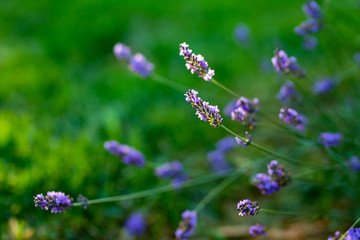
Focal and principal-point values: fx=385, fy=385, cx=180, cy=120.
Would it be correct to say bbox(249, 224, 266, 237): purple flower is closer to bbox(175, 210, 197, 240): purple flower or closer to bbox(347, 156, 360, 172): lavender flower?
bbox(175, 210, 197, 240): purple flower

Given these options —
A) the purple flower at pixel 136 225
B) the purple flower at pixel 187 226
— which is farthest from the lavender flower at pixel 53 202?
the purple flower at pixel 136 225

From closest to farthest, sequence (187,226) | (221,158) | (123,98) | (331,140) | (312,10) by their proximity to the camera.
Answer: (187,226)
(331,140)
(312,10)
(221,158)
(123,98)

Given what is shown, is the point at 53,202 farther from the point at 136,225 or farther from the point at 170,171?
the point at 170,171

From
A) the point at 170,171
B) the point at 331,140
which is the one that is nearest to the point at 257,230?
the point at 331,140

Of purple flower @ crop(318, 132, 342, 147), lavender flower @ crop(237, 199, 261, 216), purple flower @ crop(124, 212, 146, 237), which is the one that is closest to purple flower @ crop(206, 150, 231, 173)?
purple flower @ crop(124, 212, 146, 237)

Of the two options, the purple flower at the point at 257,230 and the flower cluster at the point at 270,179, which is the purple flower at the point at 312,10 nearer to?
the flower cluster at the point at 270,179

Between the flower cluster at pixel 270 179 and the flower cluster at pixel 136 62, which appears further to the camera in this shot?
the flower cluster at pixel 136 62
